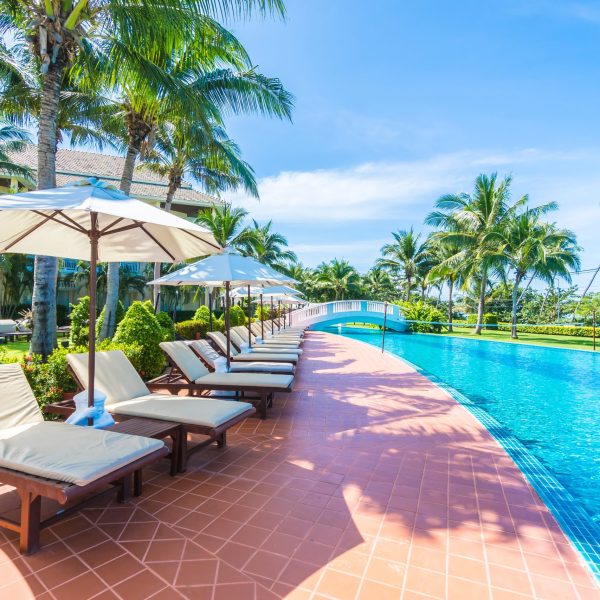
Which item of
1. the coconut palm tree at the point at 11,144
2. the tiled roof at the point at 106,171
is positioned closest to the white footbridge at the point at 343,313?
the tiled roof at the point at 106,171

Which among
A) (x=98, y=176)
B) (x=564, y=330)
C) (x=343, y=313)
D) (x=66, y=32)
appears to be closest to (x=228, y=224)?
(x=98, y=176)

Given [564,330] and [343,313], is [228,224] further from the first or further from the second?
[564,330]

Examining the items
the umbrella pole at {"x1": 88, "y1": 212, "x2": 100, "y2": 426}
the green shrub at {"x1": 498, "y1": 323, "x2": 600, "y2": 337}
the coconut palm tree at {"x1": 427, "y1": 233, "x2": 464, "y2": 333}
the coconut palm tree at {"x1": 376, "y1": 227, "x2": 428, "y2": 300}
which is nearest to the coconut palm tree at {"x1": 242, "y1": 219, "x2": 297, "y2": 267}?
the coconut palm tree at {"x1": 427, "y1": 233, "x2": 464, "y2": 333}

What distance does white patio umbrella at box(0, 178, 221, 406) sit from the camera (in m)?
3.22

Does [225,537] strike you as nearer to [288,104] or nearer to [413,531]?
[413,531]

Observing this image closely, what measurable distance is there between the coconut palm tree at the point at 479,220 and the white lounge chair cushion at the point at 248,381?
20.9 meters

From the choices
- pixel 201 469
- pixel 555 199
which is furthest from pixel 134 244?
pixel 555 199

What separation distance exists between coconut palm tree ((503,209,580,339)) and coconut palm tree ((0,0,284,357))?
2207cm

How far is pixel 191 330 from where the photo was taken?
1451cm

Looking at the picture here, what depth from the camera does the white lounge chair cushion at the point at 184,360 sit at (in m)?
6.28

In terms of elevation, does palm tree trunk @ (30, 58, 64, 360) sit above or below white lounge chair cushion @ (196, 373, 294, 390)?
above

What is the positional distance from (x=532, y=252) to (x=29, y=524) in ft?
89.2

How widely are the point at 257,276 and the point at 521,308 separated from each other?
39.2 m

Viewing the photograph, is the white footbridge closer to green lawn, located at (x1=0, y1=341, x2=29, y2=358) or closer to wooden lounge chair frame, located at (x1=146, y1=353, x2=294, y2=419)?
green lawn, located at (x1=0, y1=341, x2=29, y2=358)
